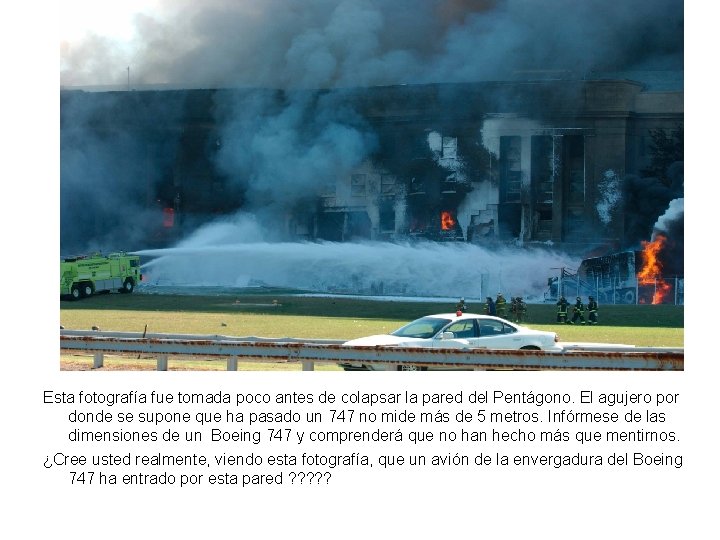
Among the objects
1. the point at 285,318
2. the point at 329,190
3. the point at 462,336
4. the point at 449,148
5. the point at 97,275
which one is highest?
the point at 449,148

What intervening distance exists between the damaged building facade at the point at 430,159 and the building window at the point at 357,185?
62mm

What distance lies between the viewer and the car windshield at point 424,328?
17411mm

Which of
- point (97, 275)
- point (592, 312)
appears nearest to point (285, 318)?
point (592, 312)

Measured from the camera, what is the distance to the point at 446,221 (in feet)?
160

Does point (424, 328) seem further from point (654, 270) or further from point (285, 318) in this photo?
point (654, 270)

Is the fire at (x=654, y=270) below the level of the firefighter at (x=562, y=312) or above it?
above

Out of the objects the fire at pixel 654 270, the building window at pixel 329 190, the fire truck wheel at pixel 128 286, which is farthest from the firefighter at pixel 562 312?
the building window at pixel 329 190

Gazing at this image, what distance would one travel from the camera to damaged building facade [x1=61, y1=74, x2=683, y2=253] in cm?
4712

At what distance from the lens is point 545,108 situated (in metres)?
47.2

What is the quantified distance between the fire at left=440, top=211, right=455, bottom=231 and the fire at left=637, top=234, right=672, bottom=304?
8.00 meters

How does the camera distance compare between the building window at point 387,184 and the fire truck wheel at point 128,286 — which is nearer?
the fire truck wheel at point 128,286

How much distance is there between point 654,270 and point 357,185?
13698mm

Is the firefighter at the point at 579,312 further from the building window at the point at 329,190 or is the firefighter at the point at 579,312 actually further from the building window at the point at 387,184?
the building window at the point at 329,190

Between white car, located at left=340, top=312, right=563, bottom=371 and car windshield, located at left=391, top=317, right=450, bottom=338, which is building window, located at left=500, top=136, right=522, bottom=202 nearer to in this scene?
white car, located at left=340, top=312, right=563, bottom=371
